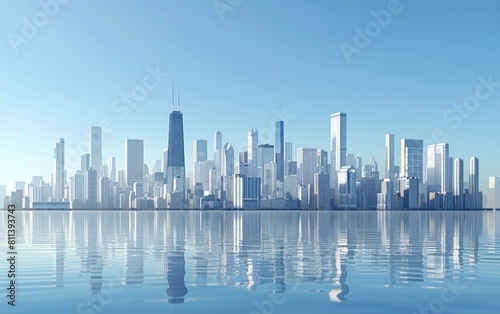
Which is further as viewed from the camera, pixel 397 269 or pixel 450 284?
A: pixel 397 269

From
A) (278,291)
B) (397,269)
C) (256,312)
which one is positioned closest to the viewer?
(256,312)

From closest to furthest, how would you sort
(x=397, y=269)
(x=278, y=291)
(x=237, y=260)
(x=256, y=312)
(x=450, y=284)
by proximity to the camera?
1. (x=256, y=312)
2. (x=278, y=291)
3. (x=450, y=284)
4. (x=397, y=269)
5. (x=237, y=260)

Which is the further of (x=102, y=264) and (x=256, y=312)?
(x=102, y=264)

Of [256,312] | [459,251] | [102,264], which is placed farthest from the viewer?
[459,251]

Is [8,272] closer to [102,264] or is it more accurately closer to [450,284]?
[102,264]

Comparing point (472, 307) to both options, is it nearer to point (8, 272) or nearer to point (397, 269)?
point (397, 269)

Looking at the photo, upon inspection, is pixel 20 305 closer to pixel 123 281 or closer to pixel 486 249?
pixel 123 281

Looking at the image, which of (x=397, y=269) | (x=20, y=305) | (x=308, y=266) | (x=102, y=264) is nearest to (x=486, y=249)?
(x=397, y=269)

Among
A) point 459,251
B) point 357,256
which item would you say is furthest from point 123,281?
point 459,251

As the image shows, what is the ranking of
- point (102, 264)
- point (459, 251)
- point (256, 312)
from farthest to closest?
1. point (459, 251)
2. point (102, 264)
3. point (256, 312)
